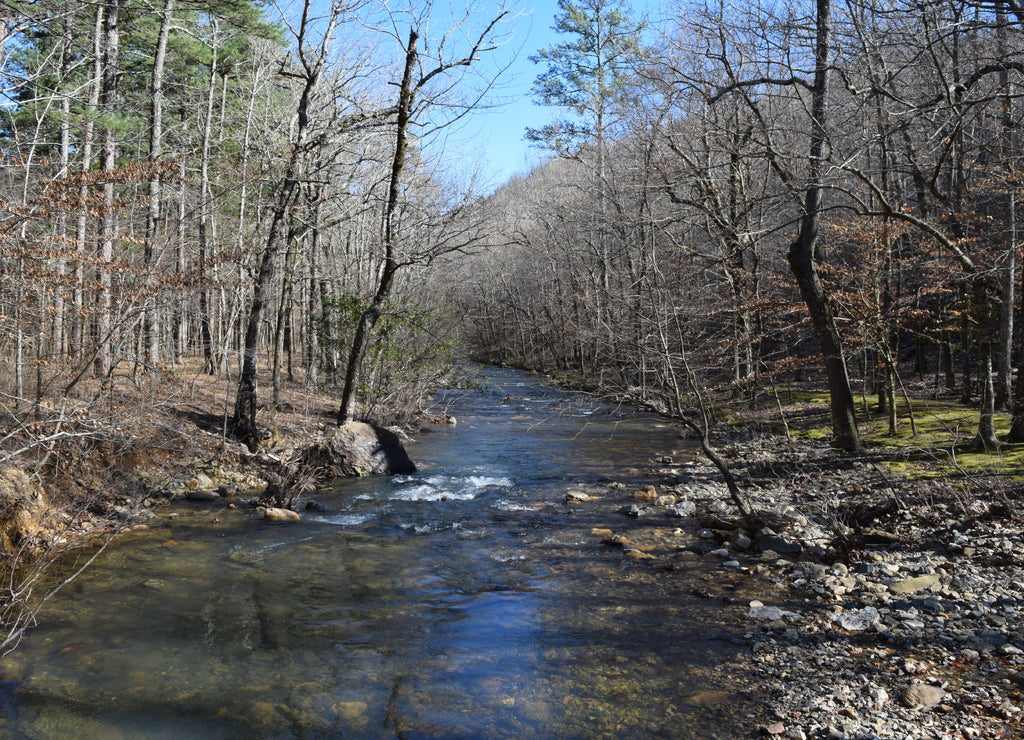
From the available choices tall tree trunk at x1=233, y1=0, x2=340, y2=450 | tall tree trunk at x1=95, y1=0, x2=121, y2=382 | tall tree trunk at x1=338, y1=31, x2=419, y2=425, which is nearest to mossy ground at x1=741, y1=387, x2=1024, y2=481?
tall tree trunk at x1=338, y1=31, x2=419, y2=425

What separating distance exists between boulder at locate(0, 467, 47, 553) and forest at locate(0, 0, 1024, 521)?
0.47 meters

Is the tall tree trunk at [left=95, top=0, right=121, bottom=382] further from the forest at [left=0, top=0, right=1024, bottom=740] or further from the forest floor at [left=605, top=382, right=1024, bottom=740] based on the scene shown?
the forest floor at [left=605, top=382, right=1024, bottom=740]

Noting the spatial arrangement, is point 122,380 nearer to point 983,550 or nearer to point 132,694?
point 132,694

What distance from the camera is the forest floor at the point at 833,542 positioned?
4789 mm

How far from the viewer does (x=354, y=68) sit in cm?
1580

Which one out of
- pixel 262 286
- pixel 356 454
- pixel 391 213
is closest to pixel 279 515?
pixel 356 454

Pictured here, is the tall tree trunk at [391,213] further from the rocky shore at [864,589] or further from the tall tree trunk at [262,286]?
the rocky shore at [864,589]

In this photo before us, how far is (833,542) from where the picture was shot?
797cm

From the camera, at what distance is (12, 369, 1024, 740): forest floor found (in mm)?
4789

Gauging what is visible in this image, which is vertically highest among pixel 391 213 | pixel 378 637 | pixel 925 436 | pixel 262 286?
pixel 391 213

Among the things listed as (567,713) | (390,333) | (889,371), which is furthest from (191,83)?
(567,713)

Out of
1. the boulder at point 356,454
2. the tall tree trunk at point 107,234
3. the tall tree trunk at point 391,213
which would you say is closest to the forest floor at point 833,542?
the tall tree trunk at point 107,234

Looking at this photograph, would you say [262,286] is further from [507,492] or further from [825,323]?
[825,323]

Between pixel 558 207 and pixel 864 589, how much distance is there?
1026 inches
